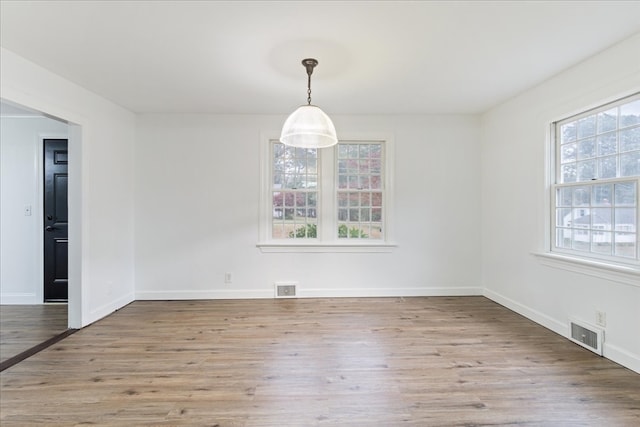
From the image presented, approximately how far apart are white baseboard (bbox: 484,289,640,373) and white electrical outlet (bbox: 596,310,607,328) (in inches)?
5.7

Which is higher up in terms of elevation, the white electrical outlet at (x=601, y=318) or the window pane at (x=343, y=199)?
the window pane at (x=343, y=199)

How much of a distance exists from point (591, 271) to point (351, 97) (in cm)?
284

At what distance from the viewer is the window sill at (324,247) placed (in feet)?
13.7

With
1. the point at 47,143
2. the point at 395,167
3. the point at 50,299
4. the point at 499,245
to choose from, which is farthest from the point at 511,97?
the point at 50,299

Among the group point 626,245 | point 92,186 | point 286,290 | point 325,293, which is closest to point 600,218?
point 626,245

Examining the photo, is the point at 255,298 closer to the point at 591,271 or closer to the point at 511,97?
the point at 591,271

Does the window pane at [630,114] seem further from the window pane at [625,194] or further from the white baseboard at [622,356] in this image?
the white baseboard at [622,356]

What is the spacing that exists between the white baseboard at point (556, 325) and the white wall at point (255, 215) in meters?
0.44

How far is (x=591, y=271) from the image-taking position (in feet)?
8.63

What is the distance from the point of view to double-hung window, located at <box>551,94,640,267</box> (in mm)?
2408

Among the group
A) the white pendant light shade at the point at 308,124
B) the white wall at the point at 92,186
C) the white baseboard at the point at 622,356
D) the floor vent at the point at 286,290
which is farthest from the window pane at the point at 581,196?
the white wall at the point at 92,186

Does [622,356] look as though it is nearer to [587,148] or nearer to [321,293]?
[587,148]

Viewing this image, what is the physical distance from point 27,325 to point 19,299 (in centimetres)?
101

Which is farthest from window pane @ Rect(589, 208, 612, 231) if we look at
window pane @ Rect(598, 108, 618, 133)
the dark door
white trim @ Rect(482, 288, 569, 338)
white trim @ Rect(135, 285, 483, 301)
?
→ the dark door
